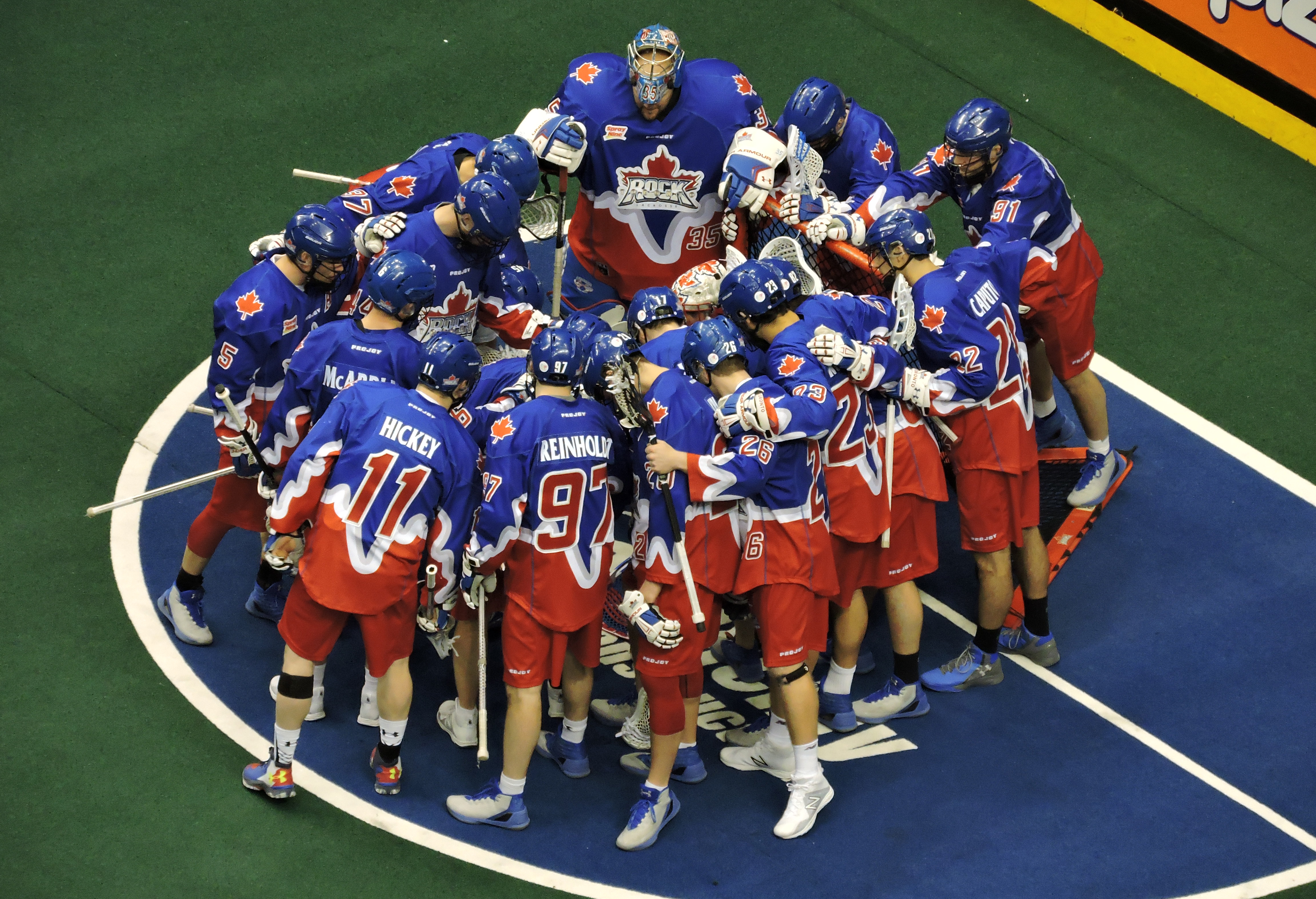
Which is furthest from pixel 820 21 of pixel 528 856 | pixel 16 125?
pixel 528 856

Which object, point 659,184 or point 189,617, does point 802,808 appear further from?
point 659,184

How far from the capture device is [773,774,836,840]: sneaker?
748cm

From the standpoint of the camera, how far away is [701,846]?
24.5 feet

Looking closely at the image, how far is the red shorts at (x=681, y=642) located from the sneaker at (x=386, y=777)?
1267 mm

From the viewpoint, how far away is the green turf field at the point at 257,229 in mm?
7324

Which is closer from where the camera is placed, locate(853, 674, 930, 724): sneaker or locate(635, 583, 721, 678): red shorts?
locate(635, 583, 721, 678): red shorts

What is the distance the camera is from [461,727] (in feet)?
25.8

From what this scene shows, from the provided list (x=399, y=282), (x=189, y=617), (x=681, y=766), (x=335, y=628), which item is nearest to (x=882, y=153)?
(x=399, y=282)

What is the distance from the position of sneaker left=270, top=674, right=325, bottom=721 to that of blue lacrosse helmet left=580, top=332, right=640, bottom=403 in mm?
2145

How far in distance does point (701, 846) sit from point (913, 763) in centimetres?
120

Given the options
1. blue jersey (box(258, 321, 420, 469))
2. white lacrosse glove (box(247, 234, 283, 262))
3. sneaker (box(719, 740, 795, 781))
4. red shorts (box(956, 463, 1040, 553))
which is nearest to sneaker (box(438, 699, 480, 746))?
sneaker (box(719, 740, 795, 781))

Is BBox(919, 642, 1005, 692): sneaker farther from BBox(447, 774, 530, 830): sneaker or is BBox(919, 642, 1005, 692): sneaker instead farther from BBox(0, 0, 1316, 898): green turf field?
BBox(0, 0, 1316, 898): green turf field

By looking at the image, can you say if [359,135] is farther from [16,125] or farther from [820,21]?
[820,21]

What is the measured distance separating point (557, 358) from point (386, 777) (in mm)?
2182
